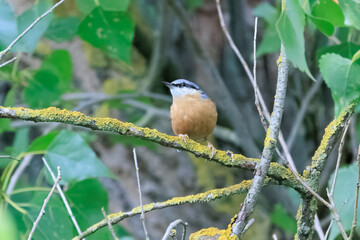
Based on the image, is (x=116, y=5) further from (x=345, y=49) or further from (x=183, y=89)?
(x=345, y=49)

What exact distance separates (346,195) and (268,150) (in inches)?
23.3

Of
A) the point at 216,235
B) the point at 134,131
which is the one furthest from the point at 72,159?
the point at 216,235

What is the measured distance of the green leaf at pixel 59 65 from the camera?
132 inches

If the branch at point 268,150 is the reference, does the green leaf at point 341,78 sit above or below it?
above

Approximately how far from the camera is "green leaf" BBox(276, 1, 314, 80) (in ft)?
4.73

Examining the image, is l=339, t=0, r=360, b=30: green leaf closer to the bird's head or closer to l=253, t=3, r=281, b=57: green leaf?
l=253, t=3, r=281, b=57: green leaf

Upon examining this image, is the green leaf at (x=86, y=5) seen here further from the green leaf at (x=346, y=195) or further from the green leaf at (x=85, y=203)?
the green leaf at (x=346, y=195)

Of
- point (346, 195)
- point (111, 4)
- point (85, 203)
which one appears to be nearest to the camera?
point (346, 195)

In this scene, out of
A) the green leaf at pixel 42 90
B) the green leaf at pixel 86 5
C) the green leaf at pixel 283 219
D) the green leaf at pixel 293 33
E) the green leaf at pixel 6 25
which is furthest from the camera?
the green leaf at pixel 283 219

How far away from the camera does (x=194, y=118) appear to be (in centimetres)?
288

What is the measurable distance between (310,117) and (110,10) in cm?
258

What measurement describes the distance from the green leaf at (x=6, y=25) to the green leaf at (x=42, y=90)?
1.22m

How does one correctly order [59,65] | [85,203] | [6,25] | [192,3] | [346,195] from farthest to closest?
[192,3], [59,65], [85,203], [6,25], [346,195]

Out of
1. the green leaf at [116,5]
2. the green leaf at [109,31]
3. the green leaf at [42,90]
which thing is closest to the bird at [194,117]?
the green leaf at [109,31]
